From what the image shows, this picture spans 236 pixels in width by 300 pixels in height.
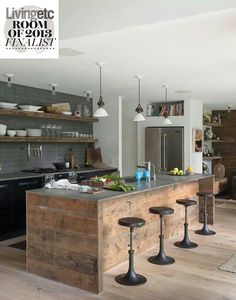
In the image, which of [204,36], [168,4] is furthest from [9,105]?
[168,4]

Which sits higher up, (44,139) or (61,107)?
(61,107)

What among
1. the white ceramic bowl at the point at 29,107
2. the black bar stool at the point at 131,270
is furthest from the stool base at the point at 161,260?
the white ceramic bowl at the point at 29,107

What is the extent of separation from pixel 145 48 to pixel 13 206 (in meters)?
2.99

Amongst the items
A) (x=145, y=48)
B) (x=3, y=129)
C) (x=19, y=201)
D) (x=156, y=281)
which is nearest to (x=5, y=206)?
(x=19, y=201)

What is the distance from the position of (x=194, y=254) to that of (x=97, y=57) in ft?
8.99

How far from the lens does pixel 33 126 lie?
611cm

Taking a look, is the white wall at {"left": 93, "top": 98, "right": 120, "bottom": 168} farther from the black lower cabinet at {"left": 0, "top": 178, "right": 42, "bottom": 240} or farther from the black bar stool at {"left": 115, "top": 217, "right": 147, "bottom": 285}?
the black bar stool at {"left": 115, "top": 217, "right": 147, "bottom": 285}

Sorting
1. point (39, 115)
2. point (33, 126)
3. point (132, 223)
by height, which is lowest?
point (132, 223)

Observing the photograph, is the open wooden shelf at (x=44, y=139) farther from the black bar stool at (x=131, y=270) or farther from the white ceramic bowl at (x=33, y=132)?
the black bar stool at (x=131, y=270)

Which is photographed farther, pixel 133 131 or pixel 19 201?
pixel 133 131

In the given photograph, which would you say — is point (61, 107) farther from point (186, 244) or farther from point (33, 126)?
point (186, 244)

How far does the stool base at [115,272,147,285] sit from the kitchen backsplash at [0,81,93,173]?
9.92 feet

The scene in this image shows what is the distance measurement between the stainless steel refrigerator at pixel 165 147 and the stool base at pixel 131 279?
4.21m

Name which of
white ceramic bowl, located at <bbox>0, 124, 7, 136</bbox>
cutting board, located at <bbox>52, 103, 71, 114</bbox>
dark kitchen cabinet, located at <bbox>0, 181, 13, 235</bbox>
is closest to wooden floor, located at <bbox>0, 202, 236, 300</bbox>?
dark kitchen cabinet, located at <bbox>0, 181, 13, 235</bbox>
